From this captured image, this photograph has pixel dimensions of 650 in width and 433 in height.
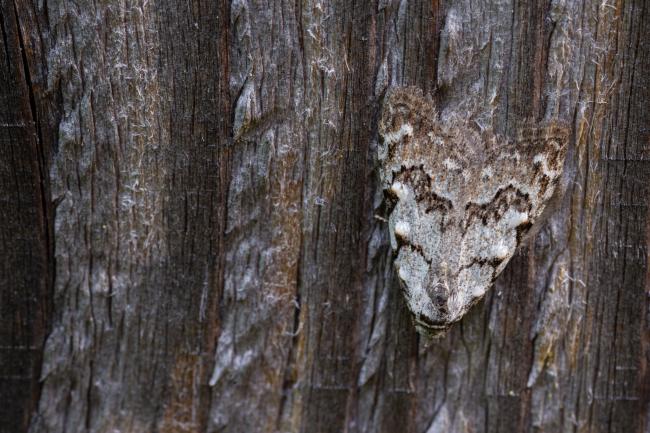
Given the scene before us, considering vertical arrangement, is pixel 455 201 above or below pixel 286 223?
above

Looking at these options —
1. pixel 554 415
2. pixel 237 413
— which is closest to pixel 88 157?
pixel 237 413

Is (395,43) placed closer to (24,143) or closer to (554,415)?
(24,143)

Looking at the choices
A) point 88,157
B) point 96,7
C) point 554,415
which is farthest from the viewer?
point 554,415
